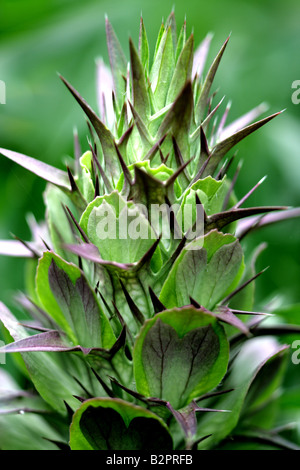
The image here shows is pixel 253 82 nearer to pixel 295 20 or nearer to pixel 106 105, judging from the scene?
pixel 295 20

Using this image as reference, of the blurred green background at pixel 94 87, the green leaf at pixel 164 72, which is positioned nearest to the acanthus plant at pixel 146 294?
the green leaf at pixel 164 72

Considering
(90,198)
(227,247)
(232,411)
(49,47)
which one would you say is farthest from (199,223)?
(49,47)

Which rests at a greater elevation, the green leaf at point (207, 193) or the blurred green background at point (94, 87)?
the blurred green background at point (94, 87)

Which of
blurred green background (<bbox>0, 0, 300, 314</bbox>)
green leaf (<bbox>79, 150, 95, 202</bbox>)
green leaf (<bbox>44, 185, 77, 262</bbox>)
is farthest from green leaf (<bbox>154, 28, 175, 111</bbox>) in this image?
blurred green background (<bbox>0, 0, 300, 314</bbox>)

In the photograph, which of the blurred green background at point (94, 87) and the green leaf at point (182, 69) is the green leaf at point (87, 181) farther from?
the blurred green background at point (94, 87)

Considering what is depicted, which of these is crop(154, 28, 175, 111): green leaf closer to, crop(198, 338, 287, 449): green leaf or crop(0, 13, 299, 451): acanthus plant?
crop(0, 13, 299, 451): acanthus plant
